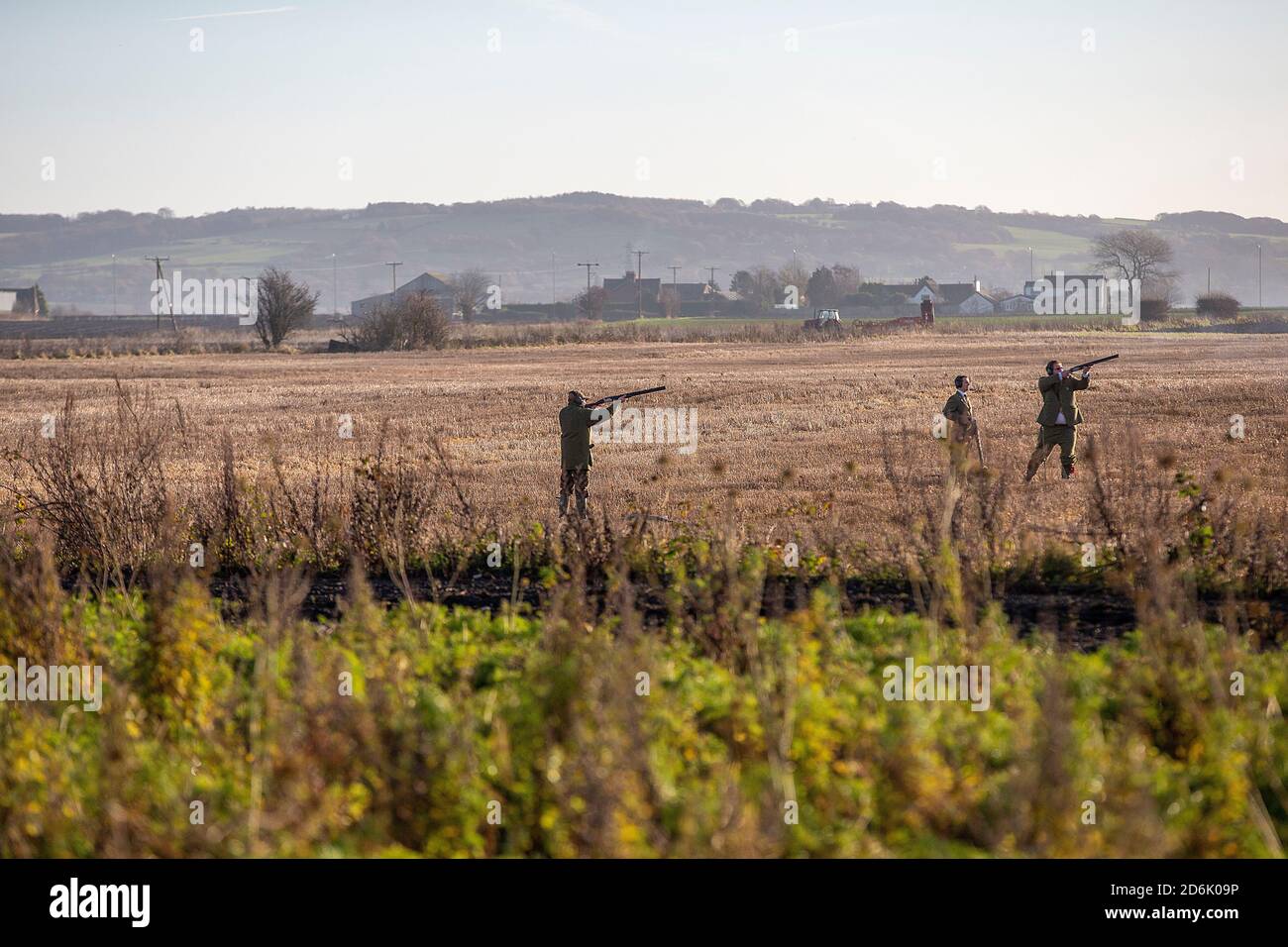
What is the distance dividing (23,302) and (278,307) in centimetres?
9851

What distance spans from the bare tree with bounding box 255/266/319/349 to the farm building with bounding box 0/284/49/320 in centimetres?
8701

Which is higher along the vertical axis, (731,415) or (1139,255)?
(1139,255)

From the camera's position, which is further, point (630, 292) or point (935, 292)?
point (630, 292)

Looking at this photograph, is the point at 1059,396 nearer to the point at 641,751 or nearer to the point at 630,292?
the point at 641,751

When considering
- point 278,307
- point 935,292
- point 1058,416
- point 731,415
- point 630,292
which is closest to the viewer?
point 1058,416

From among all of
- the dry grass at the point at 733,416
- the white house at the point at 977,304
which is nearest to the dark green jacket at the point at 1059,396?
the dry grass at the point at 733,416

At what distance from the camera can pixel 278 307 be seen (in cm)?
6831

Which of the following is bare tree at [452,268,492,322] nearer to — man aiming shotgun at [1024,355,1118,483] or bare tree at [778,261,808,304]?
bare tree at [778,261,808,304]

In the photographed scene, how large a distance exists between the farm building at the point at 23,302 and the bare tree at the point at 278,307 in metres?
87.0

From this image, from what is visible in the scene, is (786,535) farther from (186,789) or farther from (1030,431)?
(1030,431)

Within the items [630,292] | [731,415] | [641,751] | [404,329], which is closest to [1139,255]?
[630,292]

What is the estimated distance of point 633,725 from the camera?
4812mm

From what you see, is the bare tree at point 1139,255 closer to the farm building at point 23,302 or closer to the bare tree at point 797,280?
the bare tree at point 797,280

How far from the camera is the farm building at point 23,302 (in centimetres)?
14700
